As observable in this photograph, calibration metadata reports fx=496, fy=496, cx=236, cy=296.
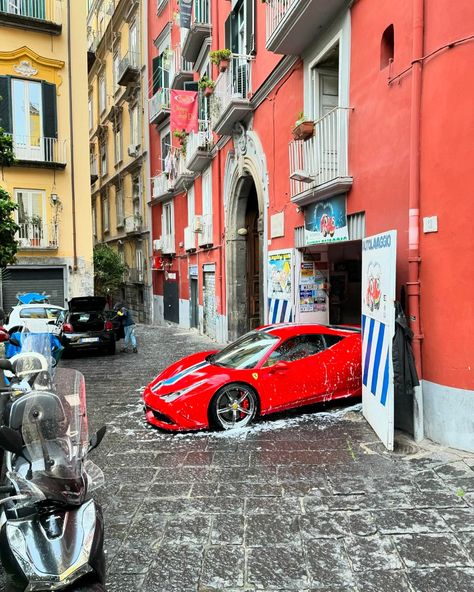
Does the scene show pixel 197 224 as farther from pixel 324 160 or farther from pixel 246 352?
pixel 246 352

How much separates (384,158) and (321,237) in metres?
2.36

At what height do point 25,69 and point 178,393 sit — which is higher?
point 25,69

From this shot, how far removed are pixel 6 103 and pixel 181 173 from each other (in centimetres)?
667

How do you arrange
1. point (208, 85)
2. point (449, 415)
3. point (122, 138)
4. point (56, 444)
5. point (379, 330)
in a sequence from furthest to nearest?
point (122, 138), point (208, 85), point (379, 330), point (449, 415), point (56, 444)

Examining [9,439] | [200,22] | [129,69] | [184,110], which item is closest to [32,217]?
[184,110]

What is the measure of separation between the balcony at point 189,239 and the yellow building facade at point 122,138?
6.57 m

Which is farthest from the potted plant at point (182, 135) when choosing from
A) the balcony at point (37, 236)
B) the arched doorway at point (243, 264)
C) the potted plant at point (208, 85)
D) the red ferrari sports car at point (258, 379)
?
the red ferrari sports car at point (258, 379)

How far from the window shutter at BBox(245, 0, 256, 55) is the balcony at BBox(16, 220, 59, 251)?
10.1m

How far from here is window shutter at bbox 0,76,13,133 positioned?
17.6 metres

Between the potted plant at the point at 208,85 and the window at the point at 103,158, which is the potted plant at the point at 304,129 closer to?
the potted plant at the point at 208,85

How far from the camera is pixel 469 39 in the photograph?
5195 mm

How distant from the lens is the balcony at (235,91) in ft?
41.6

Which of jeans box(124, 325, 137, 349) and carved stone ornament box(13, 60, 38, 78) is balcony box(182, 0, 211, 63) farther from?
jeans box(124, 325, 137, 349)

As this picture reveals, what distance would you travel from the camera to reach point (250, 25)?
39.9 ft
